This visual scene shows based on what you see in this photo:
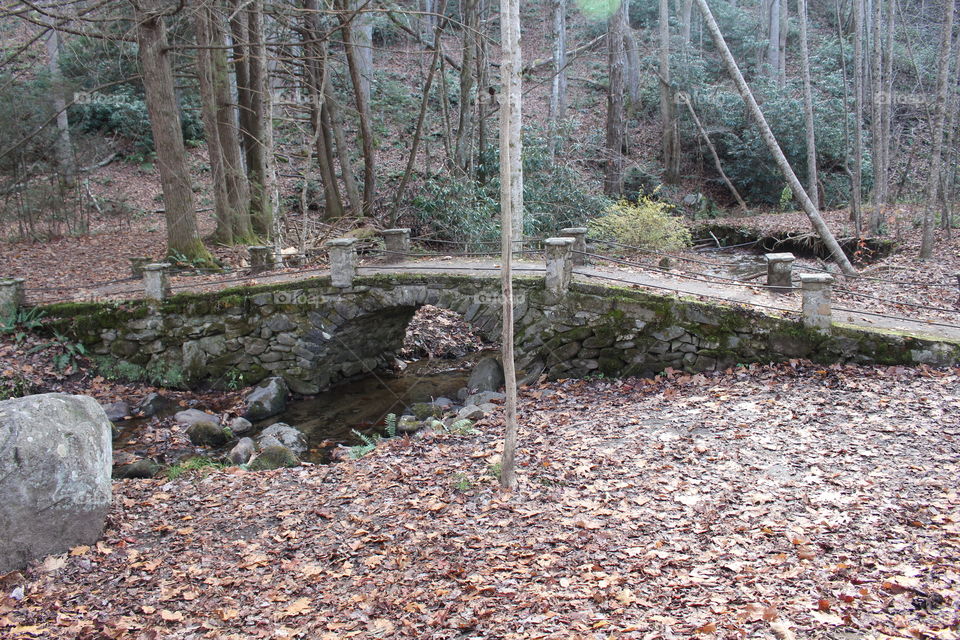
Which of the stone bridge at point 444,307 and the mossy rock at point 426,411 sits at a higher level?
the stone bridge at point 444,307

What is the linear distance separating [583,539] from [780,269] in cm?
649

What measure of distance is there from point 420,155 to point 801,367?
1509 cm

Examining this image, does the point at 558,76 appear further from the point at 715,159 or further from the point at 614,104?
the point at 715,159

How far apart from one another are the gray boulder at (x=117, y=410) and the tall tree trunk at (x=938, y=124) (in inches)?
565

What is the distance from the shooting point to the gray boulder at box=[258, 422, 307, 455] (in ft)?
30.4

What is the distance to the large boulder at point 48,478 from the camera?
5.31m

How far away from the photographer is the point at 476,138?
1944 centimetres

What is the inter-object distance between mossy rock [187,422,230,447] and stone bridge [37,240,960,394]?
2205 mm

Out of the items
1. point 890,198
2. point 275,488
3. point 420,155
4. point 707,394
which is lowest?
point 275,488

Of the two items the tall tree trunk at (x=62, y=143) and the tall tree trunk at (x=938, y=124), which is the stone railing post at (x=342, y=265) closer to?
the tall tree trunk at (x=62, y=143)

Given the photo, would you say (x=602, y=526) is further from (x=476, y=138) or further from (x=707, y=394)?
(x=476, y=138)

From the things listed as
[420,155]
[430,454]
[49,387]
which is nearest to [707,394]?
[430,454]

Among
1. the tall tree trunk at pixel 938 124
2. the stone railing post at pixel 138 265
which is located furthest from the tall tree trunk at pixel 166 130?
the tall tree trunk at pixel 938 124

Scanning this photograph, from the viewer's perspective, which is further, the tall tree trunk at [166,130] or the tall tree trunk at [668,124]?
the tall tree trunk at [668,124]
